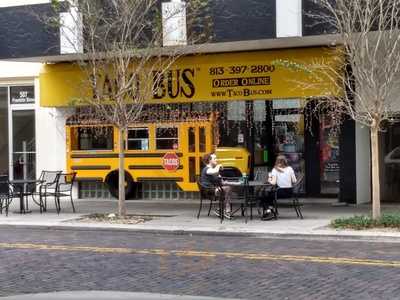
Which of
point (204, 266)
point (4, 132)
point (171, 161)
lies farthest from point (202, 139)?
point (204, 266)

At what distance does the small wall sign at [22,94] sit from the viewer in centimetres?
2127

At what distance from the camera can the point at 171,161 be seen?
18.4m

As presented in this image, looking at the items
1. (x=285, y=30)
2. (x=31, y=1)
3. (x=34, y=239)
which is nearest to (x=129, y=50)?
(x=285, y=30)

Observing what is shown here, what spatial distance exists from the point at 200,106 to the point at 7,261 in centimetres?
953

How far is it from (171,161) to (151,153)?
0.67m

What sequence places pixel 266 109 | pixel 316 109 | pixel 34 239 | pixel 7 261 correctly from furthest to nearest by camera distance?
1. pixel 266 109
2. pixel 316 109
3. pixel 34 239
4. pixel 7 261

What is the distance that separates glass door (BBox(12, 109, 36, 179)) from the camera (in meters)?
21.4

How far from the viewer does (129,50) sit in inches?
601

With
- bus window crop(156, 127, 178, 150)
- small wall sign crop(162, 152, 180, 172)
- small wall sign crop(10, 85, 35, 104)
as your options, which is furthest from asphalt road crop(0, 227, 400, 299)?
small wall sign crop(10, 85, 35, 104)

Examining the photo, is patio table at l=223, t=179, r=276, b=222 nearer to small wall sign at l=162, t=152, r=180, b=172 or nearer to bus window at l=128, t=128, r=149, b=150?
small wall sign at l=162, t=152, r=180, b=172

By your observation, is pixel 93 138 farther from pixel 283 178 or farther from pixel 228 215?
pixel 283 178

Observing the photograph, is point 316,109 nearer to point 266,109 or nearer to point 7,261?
point 266,109

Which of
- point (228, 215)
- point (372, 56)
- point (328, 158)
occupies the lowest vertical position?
point (228, 215)

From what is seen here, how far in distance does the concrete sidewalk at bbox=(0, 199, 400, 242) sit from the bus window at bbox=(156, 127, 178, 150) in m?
1.54
